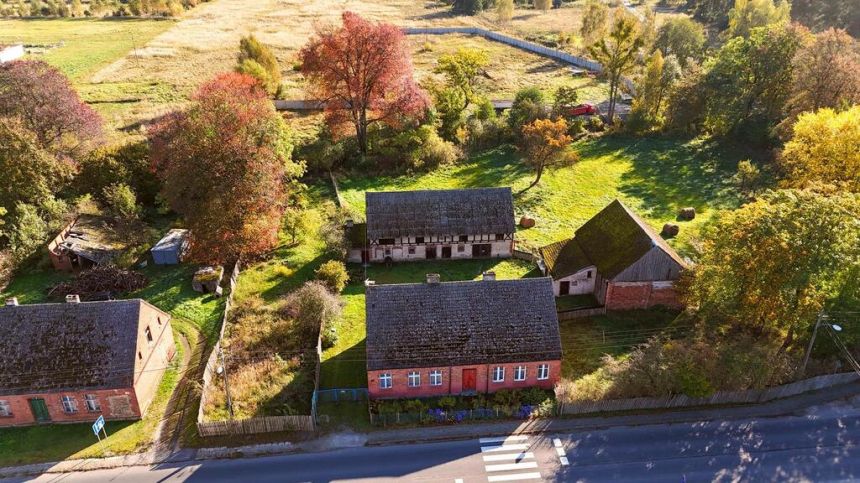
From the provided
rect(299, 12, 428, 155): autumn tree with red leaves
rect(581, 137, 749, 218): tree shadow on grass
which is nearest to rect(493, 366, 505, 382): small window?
rect(581, 137, 749, 218): tree shadow on grass

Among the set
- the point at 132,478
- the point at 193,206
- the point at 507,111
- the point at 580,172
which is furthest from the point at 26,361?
the point at 507,111

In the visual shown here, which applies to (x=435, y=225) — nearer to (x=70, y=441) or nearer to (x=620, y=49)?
(x=70, y=441)

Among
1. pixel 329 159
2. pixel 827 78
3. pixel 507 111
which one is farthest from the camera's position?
pixel 507 111

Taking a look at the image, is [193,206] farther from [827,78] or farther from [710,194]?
→ [827,78]

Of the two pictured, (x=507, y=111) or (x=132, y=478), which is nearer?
(x=132, y=478)

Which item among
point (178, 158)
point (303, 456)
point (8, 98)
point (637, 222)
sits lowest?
point (303, 456)

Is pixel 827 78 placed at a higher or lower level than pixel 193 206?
higher

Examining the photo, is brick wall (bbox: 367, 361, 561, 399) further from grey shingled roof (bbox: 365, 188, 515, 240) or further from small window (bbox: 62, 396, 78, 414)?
grey shingled roof (bbox: 365, 188, 515, 240)
